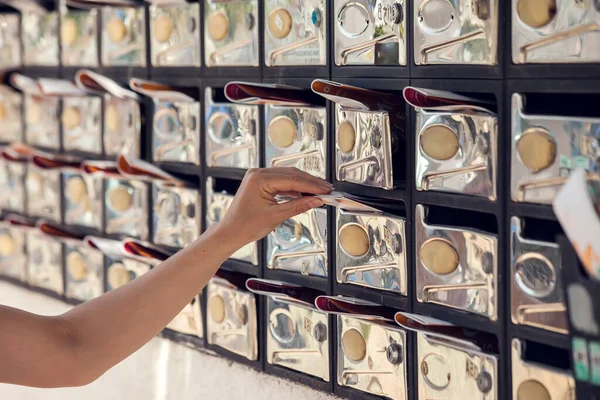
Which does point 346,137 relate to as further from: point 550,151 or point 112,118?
point 112,118

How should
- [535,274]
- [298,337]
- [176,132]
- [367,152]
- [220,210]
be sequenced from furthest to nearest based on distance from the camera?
[176,132] < [220,210] < [298,337] < [367,152] < [535,274]

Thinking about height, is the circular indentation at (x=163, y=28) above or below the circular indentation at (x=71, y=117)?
above

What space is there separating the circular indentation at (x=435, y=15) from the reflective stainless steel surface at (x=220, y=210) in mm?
616

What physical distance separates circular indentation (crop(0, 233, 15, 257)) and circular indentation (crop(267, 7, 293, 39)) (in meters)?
1.26

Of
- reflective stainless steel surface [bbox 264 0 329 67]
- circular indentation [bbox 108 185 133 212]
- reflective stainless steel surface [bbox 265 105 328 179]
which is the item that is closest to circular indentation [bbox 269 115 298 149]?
reflective stainless steel surface [bbox 265 105 328 179]

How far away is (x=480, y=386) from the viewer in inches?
52.4

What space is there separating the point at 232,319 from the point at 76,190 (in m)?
0.66

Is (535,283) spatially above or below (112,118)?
below

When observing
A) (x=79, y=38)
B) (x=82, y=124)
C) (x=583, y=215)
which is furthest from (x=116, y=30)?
(x=583, y=215)

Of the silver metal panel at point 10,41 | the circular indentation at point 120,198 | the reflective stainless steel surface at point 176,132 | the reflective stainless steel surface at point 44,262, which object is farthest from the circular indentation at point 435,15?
the silver metal panel at point 10,41

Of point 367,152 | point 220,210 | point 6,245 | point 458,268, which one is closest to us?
point 458,268

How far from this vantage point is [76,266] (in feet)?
7.42

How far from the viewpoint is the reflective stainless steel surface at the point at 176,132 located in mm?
1852

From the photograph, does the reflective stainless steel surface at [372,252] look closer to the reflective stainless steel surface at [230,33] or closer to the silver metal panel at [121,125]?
the reflective stainless steel surface at [230,33]
